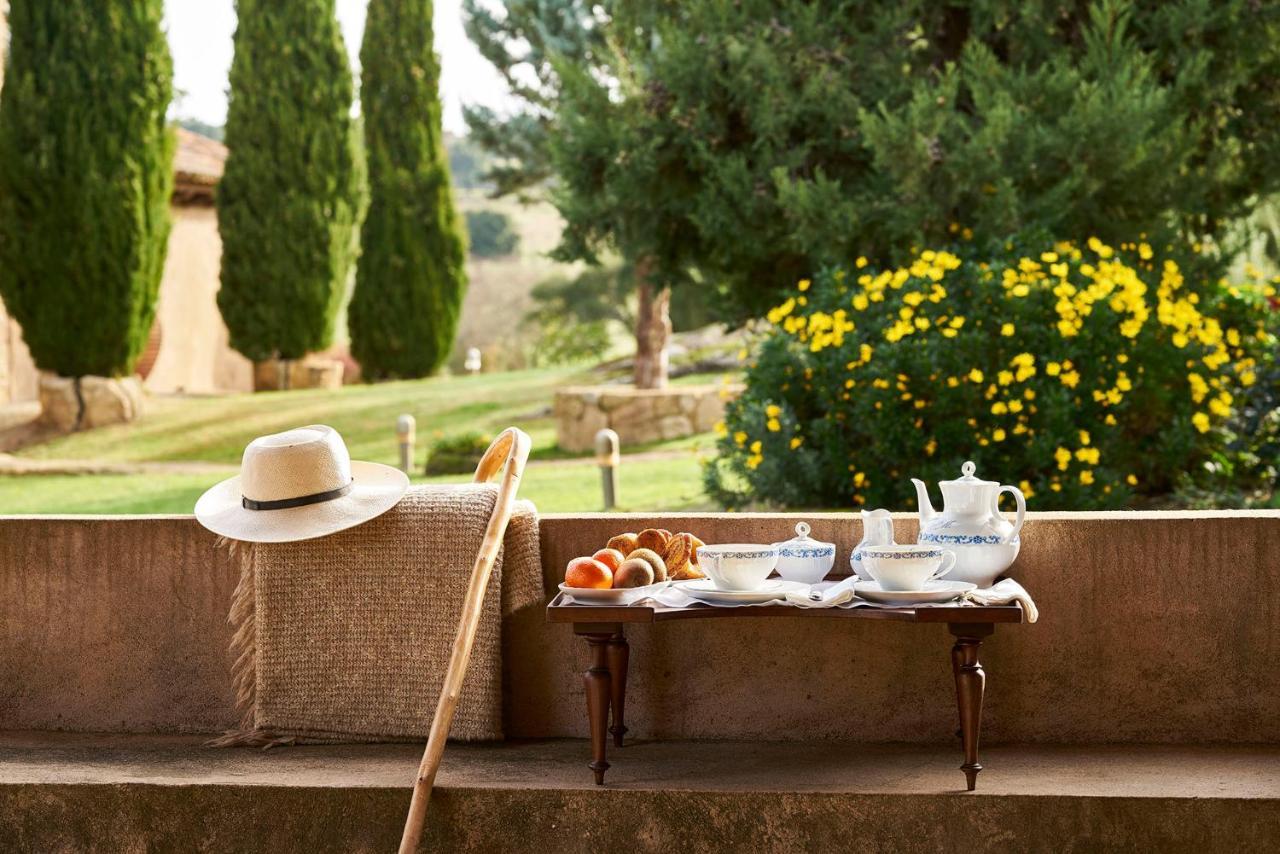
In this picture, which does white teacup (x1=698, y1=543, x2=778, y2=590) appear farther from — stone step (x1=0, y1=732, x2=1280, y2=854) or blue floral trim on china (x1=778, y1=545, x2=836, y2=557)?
stone step (x1=0, y1=732, x2=1280, y2=854)

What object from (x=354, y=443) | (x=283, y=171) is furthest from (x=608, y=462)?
(x=283, y=171)

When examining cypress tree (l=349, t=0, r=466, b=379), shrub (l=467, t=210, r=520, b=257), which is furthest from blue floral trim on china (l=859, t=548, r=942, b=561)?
shrub (l=467, t=210, r=520, b=257)

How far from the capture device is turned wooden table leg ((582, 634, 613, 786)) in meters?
3.08

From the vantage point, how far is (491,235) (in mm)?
38031

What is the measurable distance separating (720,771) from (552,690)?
0.55 metres

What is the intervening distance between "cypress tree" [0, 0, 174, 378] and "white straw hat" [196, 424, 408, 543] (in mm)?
12576

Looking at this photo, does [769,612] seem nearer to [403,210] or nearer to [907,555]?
[907,555]

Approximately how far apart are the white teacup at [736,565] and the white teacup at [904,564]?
0.22 meters

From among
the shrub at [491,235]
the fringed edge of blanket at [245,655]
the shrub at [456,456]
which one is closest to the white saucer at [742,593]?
the fringed edge of blanket at [245,655]

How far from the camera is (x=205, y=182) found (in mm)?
18609

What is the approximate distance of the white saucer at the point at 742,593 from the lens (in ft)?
9.74

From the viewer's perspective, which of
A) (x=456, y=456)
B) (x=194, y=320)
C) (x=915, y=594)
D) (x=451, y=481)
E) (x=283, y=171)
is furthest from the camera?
(x=194, y=320)

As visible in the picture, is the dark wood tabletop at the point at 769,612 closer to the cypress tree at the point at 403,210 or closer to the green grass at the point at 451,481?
the green grass at the point at 451,481

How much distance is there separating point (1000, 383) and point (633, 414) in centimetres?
727
